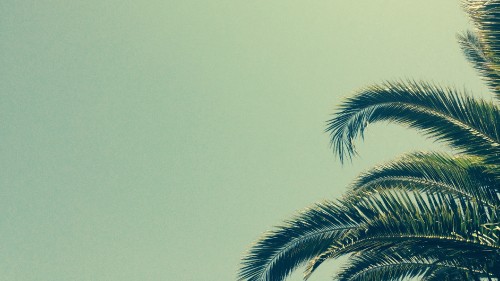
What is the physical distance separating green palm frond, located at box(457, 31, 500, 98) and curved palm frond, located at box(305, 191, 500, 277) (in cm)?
155

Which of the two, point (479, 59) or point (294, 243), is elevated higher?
point (479, 59)

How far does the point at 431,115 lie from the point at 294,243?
8.55 feet

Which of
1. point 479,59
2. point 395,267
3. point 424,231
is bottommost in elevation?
point 395,267

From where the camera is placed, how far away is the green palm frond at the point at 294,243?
345 inches

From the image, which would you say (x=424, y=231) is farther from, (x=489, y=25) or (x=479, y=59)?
(x=479, y=59)

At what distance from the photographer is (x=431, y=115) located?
901 cm

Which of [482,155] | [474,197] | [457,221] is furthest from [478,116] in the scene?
[457,221]

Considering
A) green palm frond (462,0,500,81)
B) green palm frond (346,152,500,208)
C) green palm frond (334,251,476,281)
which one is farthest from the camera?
green palm frond (346,152,500,208)

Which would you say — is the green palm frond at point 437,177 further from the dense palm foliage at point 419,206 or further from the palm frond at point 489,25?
the palm frond at point 489,25

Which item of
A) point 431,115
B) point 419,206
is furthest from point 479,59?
point 419,206

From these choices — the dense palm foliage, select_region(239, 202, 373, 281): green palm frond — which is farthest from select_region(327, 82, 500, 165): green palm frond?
select_region(239, 202, 373, 281): green palm frond

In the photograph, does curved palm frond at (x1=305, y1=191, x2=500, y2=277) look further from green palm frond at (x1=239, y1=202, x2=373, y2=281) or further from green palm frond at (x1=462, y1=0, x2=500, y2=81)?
green palm frond at (x1=462, y1=0, x2=500, y2=81)

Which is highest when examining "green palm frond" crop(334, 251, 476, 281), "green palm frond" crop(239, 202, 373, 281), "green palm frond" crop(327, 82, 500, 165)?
"green palm frond" crop(327, 82, 500, 165)

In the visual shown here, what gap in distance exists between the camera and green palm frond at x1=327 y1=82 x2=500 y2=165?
838cm
